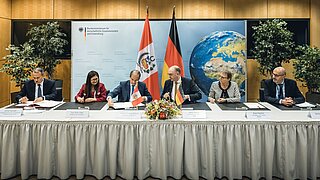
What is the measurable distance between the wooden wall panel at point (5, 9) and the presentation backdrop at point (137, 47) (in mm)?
1605

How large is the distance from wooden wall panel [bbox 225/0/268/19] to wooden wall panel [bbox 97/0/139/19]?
2070mm

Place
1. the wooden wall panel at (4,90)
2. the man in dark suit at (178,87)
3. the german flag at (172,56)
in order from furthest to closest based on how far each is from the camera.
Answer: the wooden wall panel at (4,90)
the german flag at (172,56)
the man in dark suit at (178,87)

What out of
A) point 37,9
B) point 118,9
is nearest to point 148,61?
point 118,9

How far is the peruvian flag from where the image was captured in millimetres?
5402

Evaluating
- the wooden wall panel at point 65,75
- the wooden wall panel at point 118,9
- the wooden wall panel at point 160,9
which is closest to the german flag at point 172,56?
the wooden wall panel at point 160,9

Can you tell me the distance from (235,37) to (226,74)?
2.53 metres

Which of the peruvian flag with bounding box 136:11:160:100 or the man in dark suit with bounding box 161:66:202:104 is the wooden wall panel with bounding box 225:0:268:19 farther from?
the man in dark suit with bounding box 161:66:202:104

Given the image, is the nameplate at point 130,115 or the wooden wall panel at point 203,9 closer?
the nameplate at point 130,115

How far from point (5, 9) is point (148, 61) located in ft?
12.4

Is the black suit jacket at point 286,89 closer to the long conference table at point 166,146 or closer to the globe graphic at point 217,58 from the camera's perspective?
the long conference table at point 166,146

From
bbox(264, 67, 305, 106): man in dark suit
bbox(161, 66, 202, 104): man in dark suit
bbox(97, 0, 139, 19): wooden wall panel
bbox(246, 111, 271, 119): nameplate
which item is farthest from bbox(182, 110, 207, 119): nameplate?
bbox(97, 0, 139, 19): wooden wall panel

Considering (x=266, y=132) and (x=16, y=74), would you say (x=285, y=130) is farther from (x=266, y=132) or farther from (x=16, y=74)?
(x=16, y=74)

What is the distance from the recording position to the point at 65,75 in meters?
7.30

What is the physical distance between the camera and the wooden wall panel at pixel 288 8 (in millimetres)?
7121
